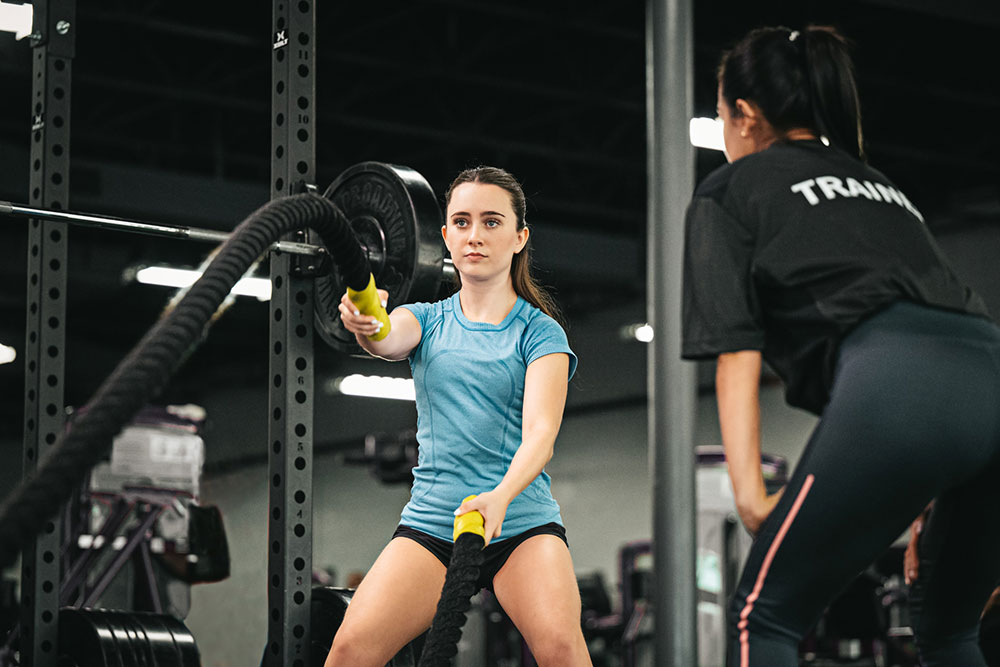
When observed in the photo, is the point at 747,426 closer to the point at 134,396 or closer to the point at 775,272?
the point at 775,272

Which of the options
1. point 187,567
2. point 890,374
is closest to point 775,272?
point 890,374

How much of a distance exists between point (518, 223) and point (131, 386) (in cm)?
118

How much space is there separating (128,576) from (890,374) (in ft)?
17.0

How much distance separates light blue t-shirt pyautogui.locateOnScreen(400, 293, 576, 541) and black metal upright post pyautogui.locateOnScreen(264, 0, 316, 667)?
40cm

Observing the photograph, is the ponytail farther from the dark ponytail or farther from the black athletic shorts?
the black athletic shorts

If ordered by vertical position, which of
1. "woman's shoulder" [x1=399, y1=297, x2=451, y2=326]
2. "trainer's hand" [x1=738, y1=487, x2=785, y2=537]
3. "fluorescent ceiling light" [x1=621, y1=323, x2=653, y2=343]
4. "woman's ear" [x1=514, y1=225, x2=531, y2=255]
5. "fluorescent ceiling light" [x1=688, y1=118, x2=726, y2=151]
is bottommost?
"trainer's hand" [x1=738, y1=487, x2=785, y2=537]

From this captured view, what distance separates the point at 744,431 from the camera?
1664 millimetres

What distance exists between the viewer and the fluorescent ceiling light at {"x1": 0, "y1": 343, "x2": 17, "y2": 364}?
1500 centimetres

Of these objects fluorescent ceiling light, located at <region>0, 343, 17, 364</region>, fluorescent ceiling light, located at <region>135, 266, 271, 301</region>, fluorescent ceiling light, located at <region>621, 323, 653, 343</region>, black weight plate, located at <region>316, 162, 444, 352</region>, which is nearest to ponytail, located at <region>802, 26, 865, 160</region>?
black weight plate, located at <region>316, 162, 444, 352</region>

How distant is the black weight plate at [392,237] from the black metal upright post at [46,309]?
2.48 feet

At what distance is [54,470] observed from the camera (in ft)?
4.95

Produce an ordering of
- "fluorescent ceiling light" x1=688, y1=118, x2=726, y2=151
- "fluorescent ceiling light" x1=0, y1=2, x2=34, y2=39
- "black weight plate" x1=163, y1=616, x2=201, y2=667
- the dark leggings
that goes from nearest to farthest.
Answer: the dark leggings, "black weight plate" x1=163, y1=616, x2=201, y2=667, "fluorescent ceiling light" x1=0, y1=2, x2=34, y2=39, "fluorescent ceiling light" x1=688, y1=118, x2=726, y2=151

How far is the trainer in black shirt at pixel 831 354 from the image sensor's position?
1.60 meters

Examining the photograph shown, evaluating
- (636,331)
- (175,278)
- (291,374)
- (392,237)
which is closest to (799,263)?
(392,237)
